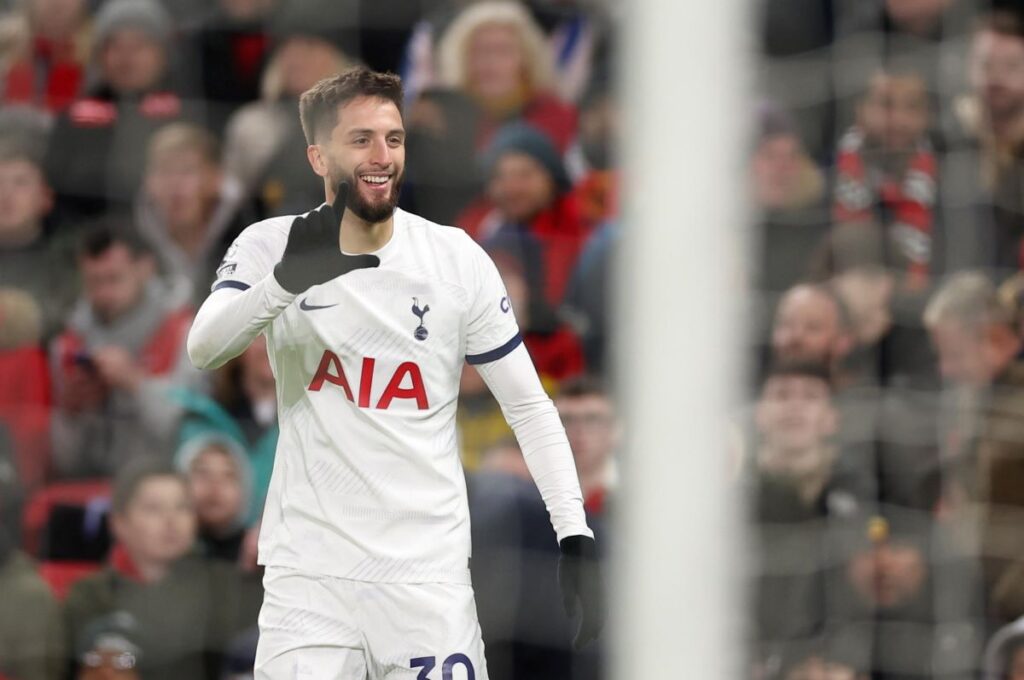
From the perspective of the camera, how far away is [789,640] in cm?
342

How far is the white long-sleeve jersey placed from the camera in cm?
240

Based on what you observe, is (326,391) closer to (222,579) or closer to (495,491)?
(495,491)

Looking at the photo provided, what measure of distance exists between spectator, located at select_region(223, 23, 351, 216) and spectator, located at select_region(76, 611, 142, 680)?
3.23 ft

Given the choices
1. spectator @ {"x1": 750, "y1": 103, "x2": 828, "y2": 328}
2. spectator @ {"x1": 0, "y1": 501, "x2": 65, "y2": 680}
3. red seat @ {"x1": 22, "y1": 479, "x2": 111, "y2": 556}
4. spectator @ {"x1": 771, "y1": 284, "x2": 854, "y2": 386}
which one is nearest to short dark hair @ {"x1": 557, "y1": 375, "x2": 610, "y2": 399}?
spectator @ {"x1": 771, "y1": 284, "x2": 854, "y2": 386}

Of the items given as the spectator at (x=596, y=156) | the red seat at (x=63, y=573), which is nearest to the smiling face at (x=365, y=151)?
the spectator at (x=596, y=156)

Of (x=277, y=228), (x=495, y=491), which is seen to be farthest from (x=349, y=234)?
(x=495, y=491)

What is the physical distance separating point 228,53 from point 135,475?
1.03m

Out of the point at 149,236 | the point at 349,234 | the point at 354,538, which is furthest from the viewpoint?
the point at 149,236

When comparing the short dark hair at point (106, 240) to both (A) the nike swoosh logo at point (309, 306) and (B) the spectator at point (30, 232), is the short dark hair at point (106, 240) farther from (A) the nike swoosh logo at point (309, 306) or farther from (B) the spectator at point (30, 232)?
(A) the nike swoosh logo at point (309, 306)

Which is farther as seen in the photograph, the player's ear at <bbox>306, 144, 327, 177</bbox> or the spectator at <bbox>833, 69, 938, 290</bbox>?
the spectator at <bbox>833, 69, 938, 290</bbox>

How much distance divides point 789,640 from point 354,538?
4.26ft

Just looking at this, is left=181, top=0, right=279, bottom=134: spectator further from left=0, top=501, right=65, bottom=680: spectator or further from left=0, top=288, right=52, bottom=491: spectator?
left=0, top=501, right=65, bottom=680: spectator

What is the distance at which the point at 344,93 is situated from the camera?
2.24m

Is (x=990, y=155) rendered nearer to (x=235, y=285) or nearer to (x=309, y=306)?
(x=309, y=306)
